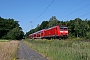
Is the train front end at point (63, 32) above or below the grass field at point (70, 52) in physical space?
above

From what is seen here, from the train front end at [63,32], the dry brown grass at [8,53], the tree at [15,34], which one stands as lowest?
the dry brown grass at [8,53]

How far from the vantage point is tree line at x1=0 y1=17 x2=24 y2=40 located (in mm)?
160875

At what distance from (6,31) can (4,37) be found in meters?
7.38

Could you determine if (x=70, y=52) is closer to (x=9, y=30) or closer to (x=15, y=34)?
(x=15, y=34)

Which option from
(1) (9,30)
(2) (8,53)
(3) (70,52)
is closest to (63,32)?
(2) (8,53)

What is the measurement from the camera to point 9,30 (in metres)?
175

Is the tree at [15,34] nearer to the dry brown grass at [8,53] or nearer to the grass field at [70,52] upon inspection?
the dry brown grass at [8,53]

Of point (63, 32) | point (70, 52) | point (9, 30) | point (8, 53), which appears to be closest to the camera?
point (70, 52)

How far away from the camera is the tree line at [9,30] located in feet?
528

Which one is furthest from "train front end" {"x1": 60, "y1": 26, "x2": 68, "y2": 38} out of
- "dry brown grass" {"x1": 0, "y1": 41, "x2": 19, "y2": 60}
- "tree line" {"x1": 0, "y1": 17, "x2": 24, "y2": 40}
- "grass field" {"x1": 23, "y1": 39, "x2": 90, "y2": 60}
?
"tree line" {"x1": 0, "y1": 17, "x2": 24, "y2": 40}

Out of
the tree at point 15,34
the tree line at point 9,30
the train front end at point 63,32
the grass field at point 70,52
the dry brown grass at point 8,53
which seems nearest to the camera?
the grass field at point 70,52

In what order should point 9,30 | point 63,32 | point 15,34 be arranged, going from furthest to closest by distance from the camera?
point 9,30 → point 15,34 → point 63,32

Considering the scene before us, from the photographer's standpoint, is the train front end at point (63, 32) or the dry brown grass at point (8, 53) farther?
the train front end at point (63, 32)

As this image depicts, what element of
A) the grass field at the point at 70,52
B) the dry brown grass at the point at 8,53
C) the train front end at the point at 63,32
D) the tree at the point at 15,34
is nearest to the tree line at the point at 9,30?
the tree at the point at 15,34
